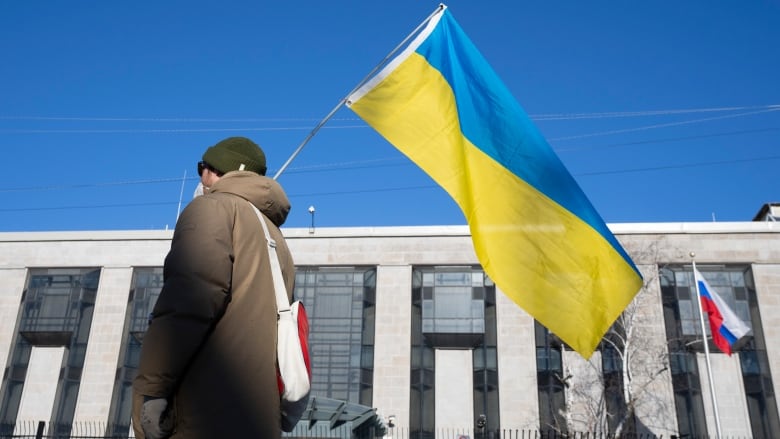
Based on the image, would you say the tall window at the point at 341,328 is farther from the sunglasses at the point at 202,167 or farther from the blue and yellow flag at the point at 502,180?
the sunglasses at the point at 202,167

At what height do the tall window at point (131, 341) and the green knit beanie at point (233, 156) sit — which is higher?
the tall window at point (131, 341)

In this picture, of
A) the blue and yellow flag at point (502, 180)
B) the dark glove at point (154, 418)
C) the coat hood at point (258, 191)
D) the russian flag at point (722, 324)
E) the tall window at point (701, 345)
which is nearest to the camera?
the dark glove at point (154, 418)

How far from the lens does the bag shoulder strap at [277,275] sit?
2556 millimetres

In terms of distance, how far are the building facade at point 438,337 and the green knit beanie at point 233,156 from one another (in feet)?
86.3

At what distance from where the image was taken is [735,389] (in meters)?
28.6

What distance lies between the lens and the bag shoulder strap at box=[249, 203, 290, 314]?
8.39 ft

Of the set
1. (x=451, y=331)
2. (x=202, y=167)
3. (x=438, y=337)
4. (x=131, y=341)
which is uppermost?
(x=451, y=331)

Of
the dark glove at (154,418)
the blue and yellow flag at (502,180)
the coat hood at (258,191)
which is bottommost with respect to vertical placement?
the dark glove at (154,418)

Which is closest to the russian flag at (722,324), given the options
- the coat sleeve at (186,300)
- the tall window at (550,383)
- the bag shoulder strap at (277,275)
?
the tall window at (550,383)

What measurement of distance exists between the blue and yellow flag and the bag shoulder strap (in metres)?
2.72

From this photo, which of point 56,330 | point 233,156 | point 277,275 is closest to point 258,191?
point 233,156

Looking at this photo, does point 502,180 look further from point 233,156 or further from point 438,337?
point 438,337

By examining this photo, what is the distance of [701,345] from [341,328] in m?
16.3

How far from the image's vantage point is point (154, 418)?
2104 millimetres
